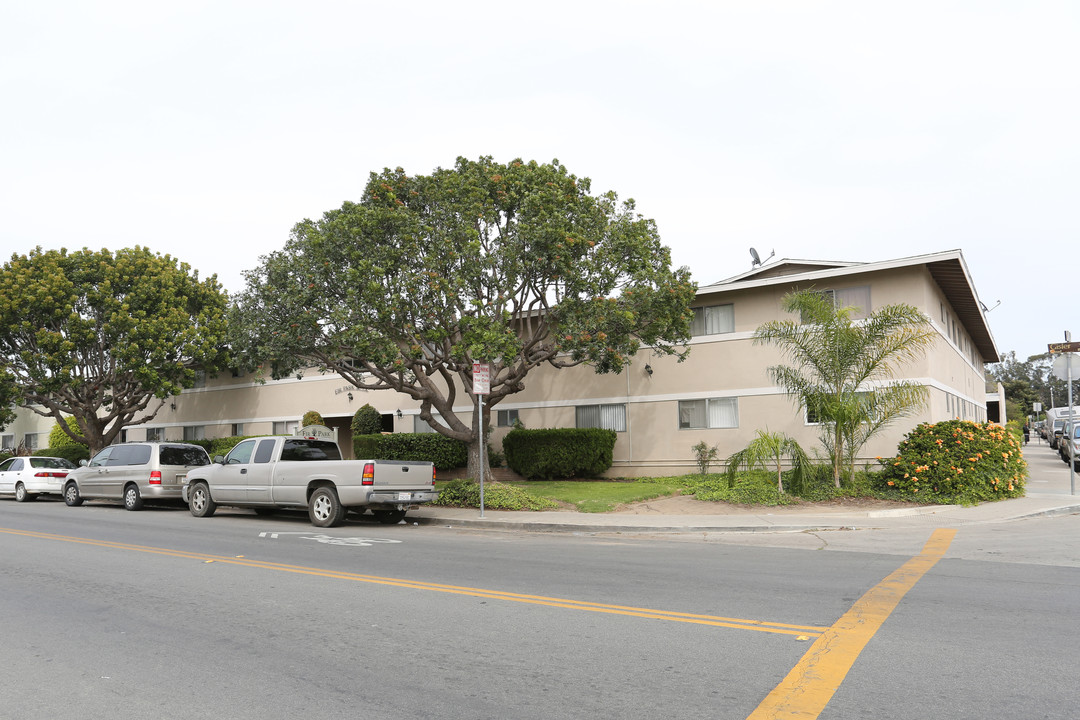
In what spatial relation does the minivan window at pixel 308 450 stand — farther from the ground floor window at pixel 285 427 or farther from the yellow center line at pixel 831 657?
the ground floor window at pixel 285 427

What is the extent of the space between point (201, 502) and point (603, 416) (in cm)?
1207

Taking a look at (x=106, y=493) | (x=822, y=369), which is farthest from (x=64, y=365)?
(x=822, y=369)

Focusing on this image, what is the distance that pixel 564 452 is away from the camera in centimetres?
2289

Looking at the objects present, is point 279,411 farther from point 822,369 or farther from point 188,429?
point 822,369

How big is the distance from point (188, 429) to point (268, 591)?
101ft

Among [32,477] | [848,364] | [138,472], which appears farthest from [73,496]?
[848,364]

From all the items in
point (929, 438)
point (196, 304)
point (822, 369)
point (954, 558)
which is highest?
point (196, 304)

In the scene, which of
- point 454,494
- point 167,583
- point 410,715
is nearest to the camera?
point 410,715

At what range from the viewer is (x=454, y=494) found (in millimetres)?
17406

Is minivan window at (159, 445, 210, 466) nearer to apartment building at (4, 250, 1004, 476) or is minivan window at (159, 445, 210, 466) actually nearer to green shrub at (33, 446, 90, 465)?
apartment building at (4, 250, 1004, 476)

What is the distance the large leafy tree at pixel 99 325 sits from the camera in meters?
27.5

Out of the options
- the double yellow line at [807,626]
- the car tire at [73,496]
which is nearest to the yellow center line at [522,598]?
the double yellow line at [807,626]

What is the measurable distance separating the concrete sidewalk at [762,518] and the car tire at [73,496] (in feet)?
34.3

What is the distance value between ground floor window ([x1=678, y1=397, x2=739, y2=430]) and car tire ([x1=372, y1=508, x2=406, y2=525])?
1017cm
